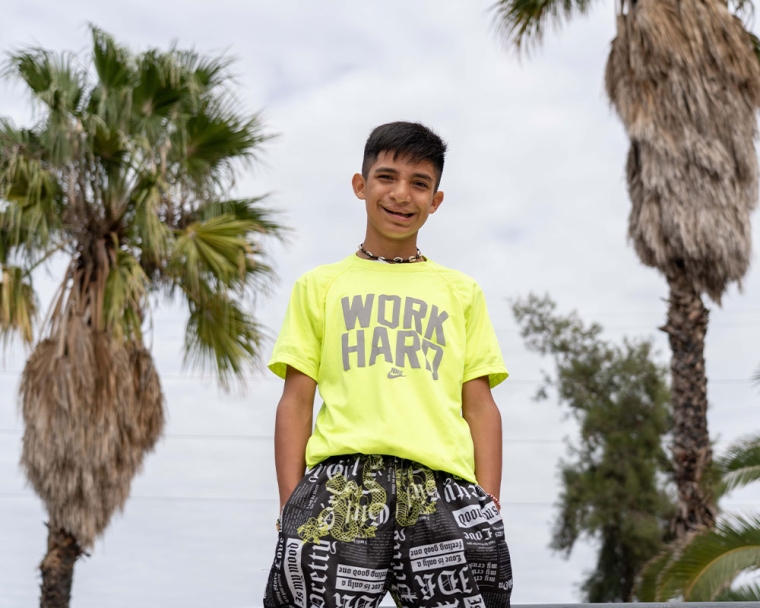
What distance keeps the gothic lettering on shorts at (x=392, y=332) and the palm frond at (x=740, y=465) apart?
607 cm

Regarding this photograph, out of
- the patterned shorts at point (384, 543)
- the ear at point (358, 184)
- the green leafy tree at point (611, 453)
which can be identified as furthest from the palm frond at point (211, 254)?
the green leafy tree at point (611, 453)

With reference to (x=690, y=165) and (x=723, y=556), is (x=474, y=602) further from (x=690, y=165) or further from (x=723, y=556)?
(x=690, y=165)

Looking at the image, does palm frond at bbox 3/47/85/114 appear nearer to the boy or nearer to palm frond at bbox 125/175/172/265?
palm frond at bbox 125/175/172/265

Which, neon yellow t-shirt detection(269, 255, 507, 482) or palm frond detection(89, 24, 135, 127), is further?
palm frond detection(89, 24, 135, 127)

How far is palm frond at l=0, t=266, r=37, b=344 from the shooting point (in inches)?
337

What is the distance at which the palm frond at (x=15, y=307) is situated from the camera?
337 inches

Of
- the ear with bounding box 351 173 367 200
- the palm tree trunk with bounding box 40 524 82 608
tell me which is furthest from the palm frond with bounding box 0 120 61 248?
the ear with bounding box 351 173 367 200

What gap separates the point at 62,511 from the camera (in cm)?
834

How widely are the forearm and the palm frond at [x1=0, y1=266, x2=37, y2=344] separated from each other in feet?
24.2

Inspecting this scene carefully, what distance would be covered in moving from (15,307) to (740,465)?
21.8 ft

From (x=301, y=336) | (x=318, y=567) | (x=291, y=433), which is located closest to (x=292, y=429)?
(x=291, y=433)

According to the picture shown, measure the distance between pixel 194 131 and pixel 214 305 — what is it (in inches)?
74.7

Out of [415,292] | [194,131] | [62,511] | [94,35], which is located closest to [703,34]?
[194,131]

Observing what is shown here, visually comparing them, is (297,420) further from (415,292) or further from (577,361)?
(577,361)
